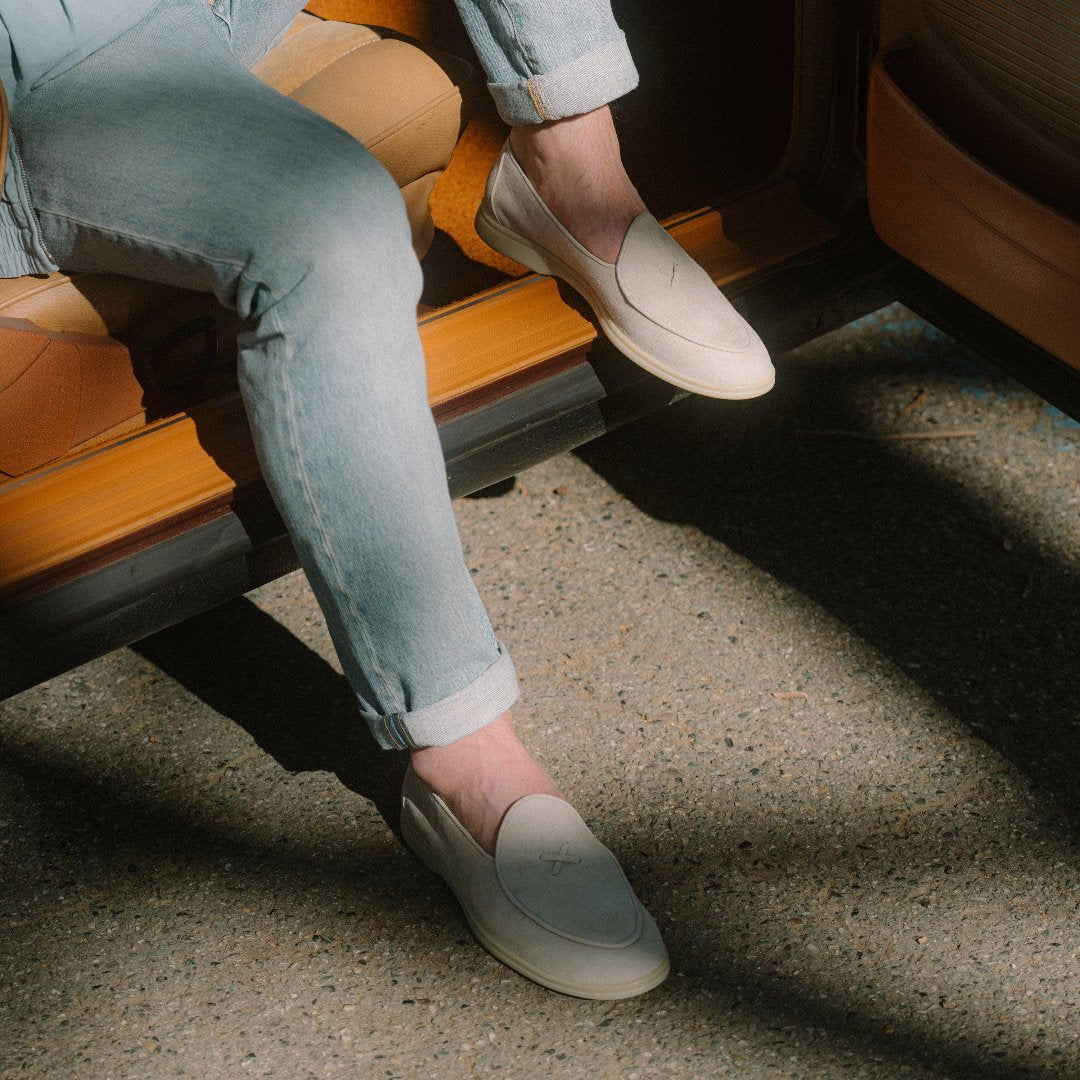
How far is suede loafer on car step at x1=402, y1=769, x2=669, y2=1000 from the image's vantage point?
2.83ft

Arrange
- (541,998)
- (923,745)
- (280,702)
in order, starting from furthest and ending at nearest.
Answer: (280,702)
(923,745)
(541,998)

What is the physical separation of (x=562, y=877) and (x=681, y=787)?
18 centimetres

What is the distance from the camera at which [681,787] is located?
1.03 m

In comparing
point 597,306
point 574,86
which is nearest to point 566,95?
point 574,86

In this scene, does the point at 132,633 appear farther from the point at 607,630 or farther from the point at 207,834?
the point at 607,630

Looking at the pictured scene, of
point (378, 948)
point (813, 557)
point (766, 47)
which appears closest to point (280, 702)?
point (378, 948)

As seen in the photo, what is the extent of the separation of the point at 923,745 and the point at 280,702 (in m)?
0.61

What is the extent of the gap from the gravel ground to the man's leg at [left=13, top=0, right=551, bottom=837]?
0.22 meters

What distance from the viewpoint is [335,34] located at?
112 centimetres

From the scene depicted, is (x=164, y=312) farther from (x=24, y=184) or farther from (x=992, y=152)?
(x=992, y=152)

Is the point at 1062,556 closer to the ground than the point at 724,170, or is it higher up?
closer to the ground

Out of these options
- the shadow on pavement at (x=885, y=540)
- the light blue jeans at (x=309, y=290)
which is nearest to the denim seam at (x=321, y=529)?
the light blue jeans at (x=309, y=290)

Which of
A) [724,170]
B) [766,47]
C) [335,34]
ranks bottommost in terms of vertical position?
[724,170]

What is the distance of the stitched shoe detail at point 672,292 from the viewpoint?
100cm
